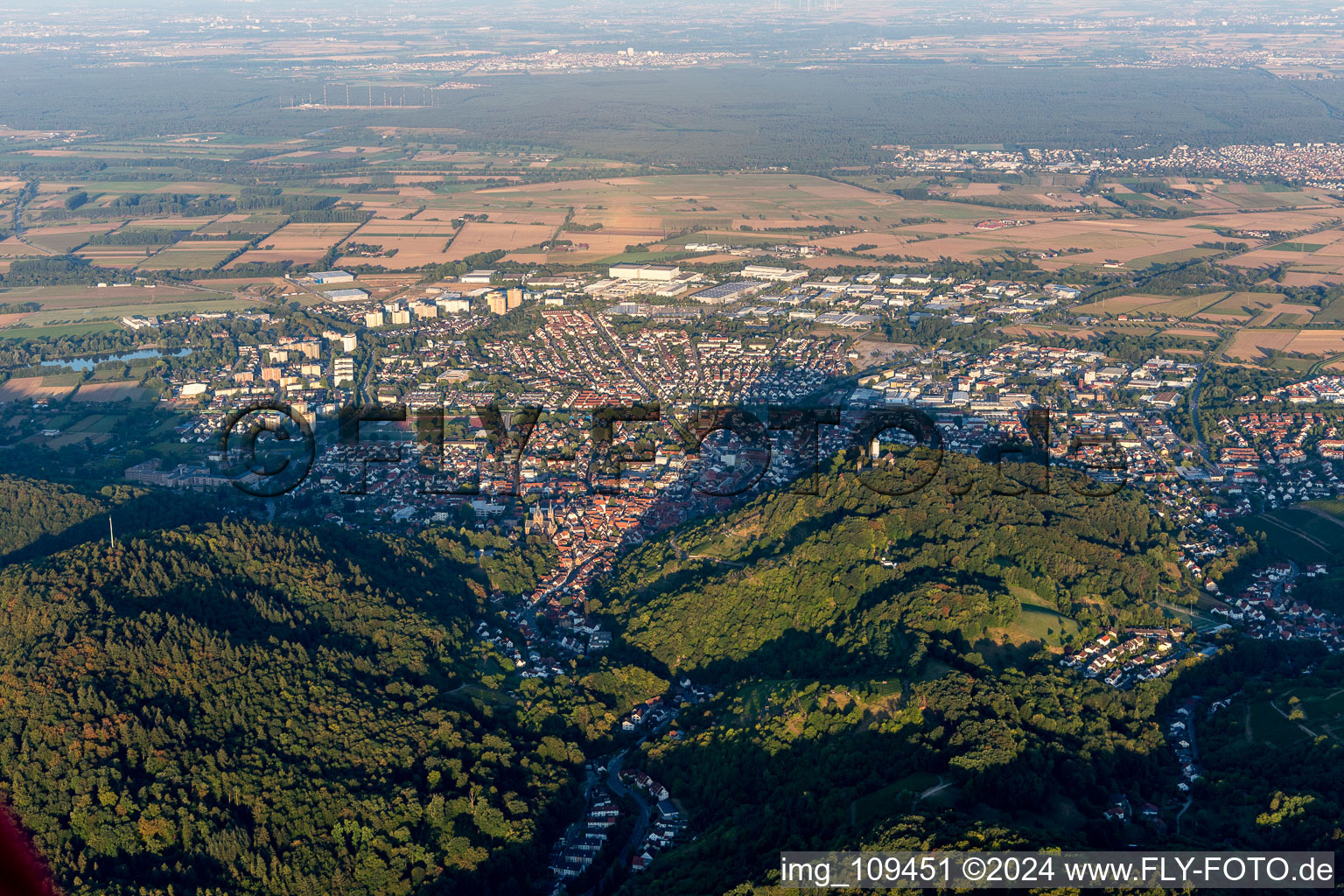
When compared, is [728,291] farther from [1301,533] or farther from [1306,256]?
[1301,533]

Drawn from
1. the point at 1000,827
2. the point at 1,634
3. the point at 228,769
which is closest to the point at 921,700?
the point at 1000,827

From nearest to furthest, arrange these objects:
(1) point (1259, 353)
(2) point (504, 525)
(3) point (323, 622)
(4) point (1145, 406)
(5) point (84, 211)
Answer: (3) point (323, 622), (2) point (504, 525), (4) point (1145, 406), (1) point (1259, 353), (5) point (84, 211)

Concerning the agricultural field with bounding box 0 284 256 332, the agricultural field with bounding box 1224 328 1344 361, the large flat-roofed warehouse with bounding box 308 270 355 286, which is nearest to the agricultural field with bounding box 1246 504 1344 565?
the agricultural field with bounding box 1224 328 1344 361

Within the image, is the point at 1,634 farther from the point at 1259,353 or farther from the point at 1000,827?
the point at 1259,353

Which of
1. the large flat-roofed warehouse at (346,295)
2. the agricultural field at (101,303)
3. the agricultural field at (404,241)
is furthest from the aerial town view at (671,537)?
the large flat-roofed warehouse at (346,295)

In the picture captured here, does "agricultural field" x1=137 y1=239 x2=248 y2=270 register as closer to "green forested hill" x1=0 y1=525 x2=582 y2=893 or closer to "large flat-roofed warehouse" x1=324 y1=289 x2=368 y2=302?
"large flat-roofed warehouse" x1=324 y1=289 x2=368 y2=302

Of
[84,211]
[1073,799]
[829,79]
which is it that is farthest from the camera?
[829,79]
